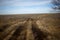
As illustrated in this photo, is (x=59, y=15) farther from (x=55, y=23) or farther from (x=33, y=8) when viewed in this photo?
(x=33, y=8)

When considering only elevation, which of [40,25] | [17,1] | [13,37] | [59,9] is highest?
[17,1]

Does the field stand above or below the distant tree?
below

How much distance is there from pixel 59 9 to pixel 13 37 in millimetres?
780

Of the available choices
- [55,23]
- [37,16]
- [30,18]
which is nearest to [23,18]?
[30,18]

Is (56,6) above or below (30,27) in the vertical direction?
above

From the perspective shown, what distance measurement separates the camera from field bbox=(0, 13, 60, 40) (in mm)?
1530

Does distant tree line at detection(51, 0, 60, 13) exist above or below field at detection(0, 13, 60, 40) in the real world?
above

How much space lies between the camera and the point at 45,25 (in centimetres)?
159

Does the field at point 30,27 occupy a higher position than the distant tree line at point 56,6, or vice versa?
the distant tree line at point 56,6

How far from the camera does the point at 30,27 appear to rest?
5.21ft

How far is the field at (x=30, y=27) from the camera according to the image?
1.53 metres

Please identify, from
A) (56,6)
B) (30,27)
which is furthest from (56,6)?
(30,27)

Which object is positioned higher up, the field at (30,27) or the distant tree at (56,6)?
the distant tree at (56,6)

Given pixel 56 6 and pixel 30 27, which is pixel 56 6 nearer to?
pixel 56 6
